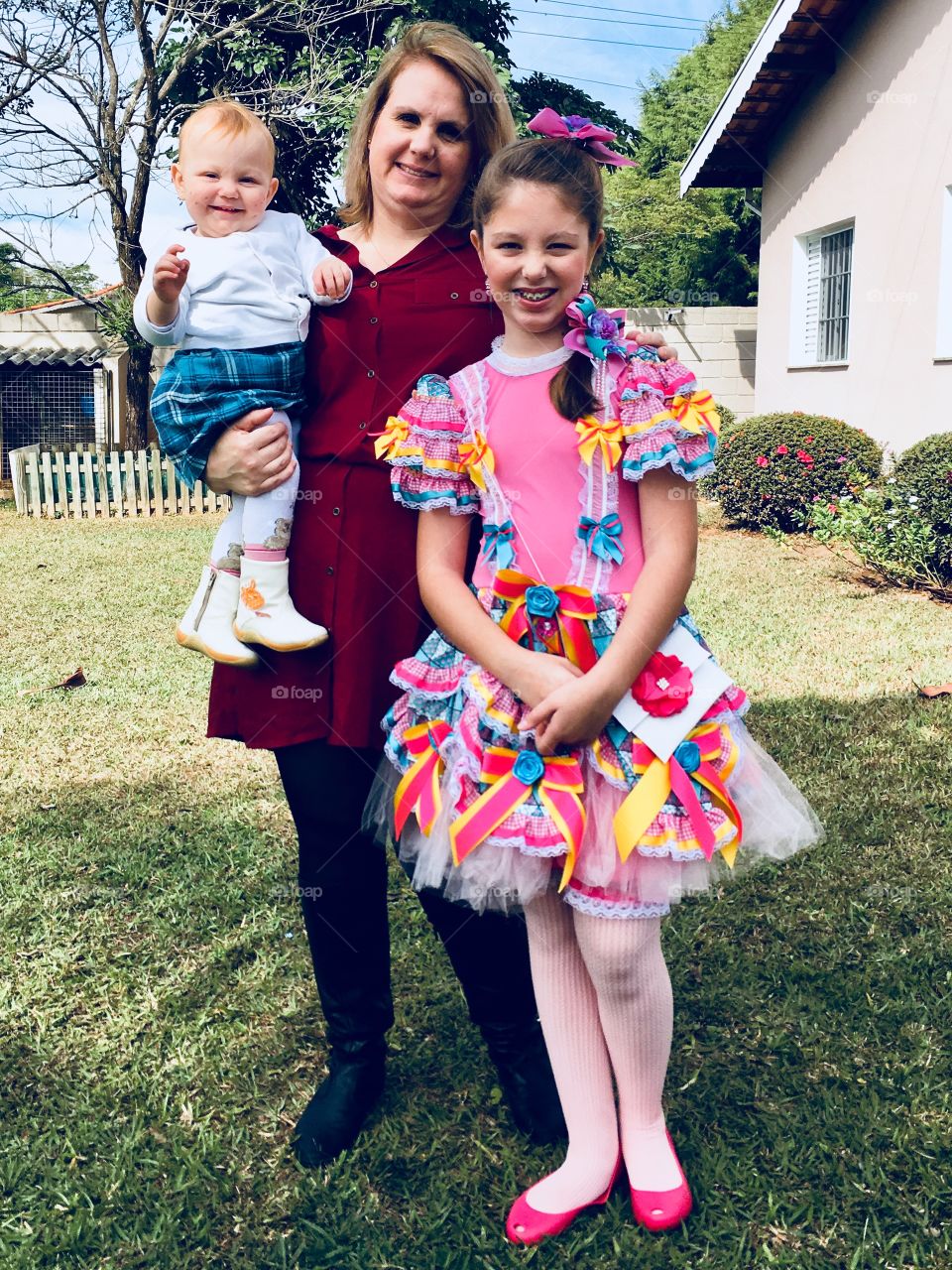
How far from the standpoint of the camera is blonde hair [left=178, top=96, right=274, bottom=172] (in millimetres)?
2109

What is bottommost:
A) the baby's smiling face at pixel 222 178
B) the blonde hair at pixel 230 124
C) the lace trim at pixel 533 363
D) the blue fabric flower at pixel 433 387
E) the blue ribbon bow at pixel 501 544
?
the blue ribbon bow at pixel 501 544

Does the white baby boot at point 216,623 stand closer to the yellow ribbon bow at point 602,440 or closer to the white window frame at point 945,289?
the yellow ribbon bow at point 602,440

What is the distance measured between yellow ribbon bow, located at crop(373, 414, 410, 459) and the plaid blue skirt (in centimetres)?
25

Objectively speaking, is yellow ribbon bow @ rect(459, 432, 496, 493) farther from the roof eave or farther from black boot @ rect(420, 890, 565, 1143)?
the roof eave

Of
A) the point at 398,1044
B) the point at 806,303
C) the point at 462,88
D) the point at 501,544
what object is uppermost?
the point at 806,303

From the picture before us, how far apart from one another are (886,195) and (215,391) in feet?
29.3

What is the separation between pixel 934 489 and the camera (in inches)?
283

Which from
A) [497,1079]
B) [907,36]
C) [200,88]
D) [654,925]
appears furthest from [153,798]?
[200,88]

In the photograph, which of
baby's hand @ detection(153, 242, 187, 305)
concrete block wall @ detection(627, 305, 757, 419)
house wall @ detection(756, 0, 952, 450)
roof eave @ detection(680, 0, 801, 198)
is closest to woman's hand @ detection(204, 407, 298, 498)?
baby's hand @ detection(153, 242, 187, 305)

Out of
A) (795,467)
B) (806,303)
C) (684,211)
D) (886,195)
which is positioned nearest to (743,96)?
(806,303)

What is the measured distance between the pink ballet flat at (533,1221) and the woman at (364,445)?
0.42m

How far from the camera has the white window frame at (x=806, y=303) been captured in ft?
36.9

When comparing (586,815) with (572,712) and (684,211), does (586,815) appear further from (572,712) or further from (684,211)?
(684,211)

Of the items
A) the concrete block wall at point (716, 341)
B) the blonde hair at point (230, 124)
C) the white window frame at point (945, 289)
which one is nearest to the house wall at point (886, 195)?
the white window frame at point (945, 289)
